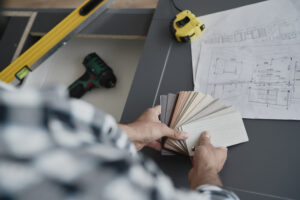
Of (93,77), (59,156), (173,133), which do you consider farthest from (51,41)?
(59,156)

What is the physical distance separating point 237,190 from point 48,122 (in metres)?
0.59

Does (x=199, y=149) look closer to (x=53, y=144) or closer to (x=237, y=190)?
(x=237, y=190)

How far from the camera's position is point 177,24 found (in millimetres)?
975

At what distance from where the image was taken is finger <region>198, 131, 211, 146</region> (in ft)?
2.43

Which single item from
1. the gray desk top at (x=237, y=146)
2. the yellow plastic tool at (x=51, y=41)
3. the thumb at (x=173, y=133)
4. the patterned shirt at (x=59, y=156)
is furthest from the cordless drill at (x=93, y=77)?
the patterned shirt at (x=59, y=156)

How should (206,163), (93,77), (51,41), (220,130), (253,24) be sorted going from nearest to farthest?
1. (206,163)
2. (220,130)
3. (253,24)
4. (51,41)
5. (93,77)

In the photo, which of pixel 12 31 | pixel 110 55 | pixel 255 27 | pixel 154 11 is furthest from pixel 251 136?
pixel 12 31

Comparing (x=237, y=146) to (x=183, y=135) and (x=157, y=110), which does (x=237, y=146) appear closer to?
(x=183, y=135)

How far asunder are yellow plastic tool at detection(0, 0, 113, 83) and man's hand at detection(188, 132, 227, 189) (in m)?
0.73

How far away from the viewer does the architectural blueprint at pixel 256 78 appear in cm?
75

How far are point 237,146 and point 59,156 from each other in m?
0.61

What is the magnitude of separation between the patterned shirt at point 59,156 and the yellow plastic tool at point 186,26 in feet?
2.33

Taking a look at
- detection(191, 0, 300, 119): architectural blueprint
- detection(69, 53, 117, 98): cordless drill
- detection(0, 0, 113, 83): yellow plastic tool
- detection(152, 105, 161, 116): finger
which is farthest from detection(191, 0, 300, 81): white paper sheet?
detection(69, 53, 117, 98): cordless drill

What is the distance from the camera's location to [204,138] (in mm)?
750
